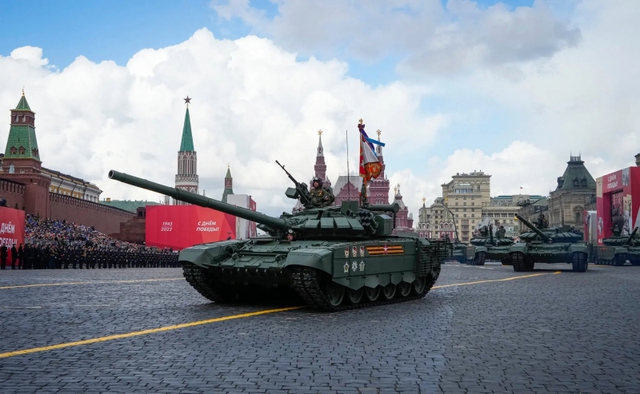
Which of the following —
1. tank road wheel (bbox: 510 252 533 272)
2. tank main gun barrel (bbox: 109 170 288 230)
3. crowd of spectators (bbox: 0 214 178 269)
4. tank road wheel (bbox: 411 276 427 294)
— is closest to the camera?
tank main gun barrel (bbox: 109 170 288 230)

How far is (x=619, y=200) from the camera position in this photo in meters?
51.6

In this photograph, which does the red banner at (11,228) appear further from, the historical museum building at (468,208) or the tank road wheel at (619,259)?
the historical museum building at (468,208)

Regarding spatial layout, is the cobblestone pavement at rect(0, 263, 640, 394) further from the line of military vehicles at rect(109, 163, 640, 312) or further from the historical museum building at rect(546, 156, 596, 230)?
the historical museum building at rect(546, 156, 596, 230)

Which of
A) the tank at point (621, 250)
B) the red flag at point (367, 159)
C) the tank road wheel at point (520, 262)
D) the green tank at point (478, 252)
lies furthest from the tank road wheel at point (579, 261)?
the green tank at point (478, 252)

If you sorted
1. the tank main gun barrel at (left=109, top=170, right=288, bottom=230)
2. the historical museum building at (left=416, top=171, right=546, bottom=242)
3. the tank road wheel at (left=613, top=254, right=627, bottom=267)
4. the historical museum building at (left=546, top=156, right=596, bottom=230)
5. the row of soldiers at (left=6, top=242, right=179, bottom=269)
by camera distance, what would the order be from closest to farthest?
1. the tank main gun barrel at (left=109, top=170, right=288, bottom=230)
2. the row of soldiers at (left=6, top=242, right=179, bottom=269)
3. the tank road wheel at (left=613, top=254, right=627, bottom=267)
4. the historical museum building at (left=546, top=156, right=596, bottom=230)
5. the historical museum building at (left=416, top=171, right=546, bottom=242)

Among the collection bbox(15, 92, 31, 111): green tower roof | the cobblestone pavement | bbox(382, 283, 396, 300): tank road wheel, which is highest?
bbox(15, 92, 31, 111): green tower roof

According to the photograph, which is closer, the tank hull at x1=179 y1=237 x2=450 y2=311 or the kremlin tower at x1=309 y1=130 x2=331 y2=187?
the tank hull at x1=179 y1=237 x2=450 y2=311

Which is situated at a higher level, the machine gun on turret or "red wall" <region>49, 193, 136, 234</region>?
"red wall" <region>49, 193, 136, 234</region>

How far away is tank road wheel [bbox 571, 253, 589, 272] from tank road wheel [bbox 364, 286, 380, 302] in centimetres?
1784

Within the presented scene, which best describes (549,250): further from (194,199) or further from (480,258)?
(194,199)

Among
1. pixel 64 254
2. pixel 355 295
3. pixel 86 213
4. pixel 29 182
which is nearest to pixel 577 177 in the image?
pixel 86 213

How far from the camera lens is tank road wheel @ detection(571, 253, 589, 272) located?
3010 cm

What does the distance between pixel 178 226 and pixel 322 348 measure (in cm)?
5202

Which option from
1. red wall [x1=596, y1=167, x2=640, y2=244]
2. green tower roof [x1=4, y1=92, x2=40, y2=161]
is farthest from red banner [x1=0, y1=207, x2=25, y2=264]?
red wall [x1=596, y1=167, x2=640, y2=244]
